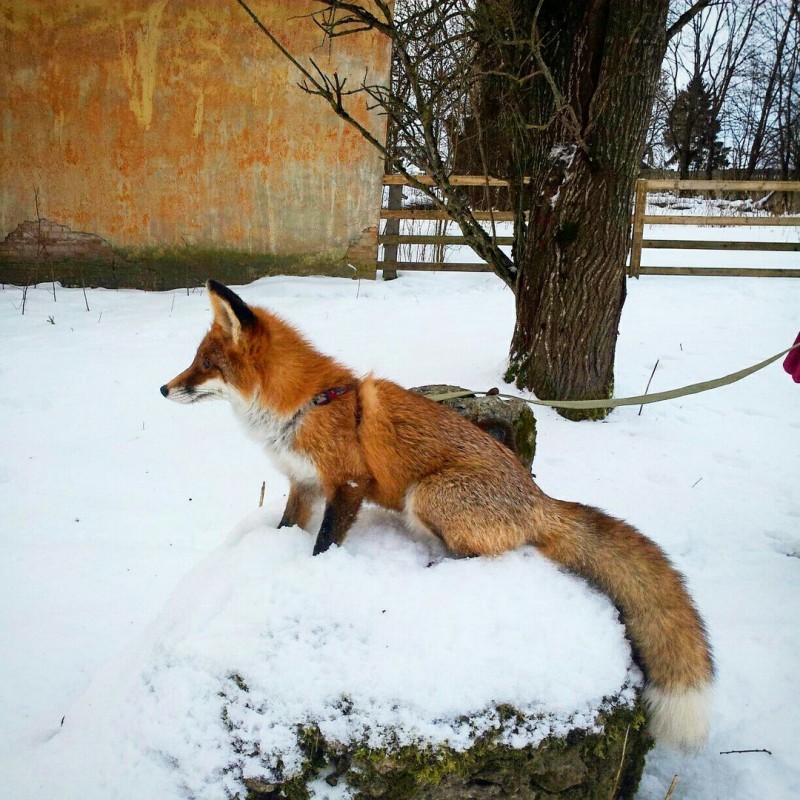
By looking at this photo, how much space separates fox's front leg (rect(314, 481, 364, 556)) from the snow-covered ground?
2.8 inches

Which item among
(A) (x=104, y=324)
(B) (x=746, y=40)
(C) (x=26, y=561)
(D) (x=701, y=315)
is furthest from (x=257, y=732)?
(B) (x=746, y=40)

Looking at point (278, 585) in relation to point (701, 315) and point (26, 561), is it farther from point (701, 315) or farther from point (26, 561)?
point (701, 315)

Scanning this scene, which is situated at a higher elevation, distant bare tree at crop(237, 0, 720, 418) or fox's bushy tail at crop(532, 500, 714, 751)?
distant bare tree at crop(237, 0, 720, 418)

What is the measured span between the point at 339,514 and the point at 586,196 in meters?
4.21

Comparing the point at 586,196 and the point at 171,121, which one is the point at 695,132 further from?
the point at 586,196

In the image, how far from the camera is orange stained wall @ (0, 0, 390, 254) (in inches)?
396

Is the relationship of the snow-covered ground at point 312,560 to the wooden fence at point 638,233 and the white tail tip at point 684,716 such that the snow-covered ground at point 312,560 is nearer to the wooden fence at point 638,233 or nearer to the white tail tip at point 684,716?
the white tail tip at point 684,716

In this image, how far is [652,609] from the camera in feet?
7.44

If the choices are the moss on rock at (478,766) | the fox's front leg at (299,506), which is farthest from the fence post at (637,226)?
the moss on rock at (478,766)

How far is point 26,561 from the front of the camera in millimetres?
4297

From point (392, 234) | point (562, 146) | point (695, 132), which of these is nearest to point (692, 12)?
point (562, 146)

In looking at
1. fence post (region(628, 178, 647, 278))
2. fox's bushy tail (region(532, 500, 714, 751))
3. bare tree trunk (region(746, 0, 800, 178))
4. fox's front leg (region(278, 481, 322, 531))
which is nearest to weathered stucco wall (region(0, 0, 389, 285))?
fence post (region(628, 178, 647, 278))

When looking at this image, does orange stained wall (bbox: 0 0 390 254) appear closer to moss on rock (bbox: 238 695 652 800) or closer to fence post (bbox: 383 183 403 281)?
fence post (bbox: 383 183 403 281)

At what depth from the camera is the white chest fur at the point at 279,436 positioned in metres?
2.69
